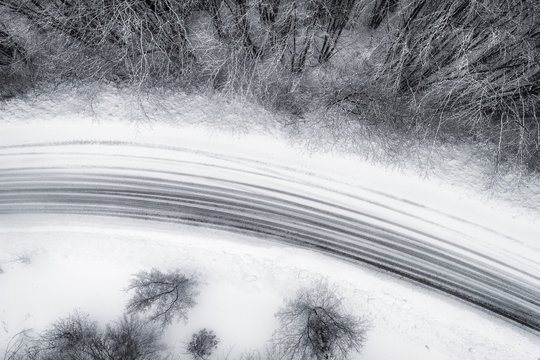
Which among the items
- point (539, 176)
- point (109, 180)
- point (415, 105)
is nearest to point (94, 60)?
point (109, 180)

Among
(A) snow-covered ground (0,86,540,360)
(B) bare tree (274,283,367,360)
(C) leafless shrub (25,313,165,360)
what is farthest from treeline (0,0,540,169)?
(C) leafless shrub (25,313,165,360)

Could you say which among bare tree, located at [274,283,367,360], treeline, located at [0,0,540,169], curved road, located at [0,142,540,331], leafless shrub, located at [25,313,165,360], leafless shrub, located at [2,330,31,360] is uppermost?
treeline, located at [0,0,540,169]

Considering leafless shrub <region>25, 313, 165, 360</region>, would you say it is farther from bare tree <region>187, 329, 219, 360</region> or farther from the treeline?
the treeline

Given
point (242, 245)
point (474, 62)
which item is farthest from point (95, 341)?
point (474, 62)

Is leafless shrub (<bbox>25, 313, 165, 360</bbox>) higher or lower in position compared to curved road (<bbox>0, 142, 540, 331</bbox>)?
lower

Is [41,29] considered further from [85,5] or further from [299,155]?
[299,155]

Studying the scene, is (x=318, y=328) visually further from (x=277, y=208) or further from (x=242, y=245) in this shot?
(x=277, y=208)
